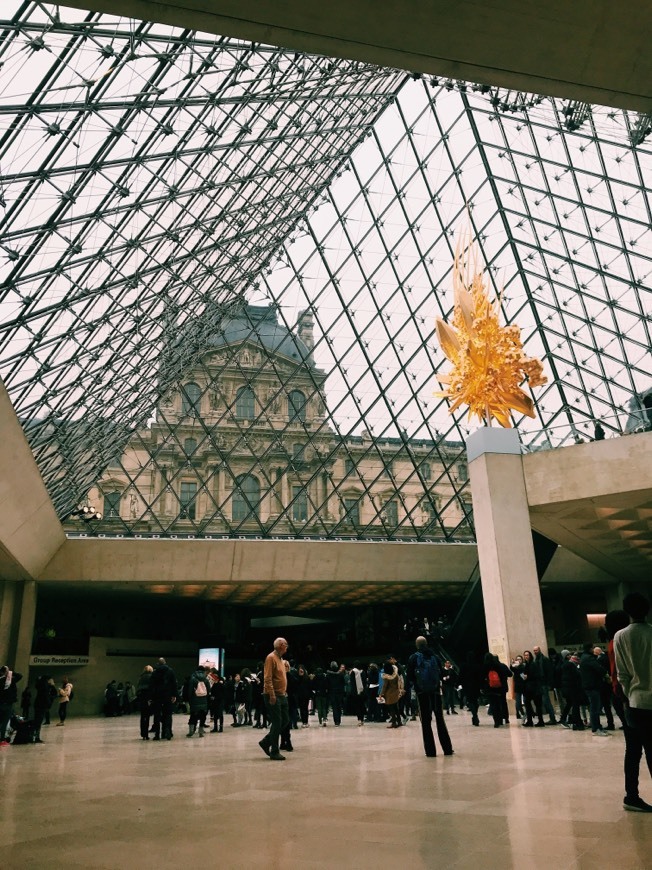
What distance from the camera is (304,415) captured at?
122 ft

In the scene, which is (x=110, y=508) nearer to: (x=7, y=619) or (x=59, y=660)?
(x=59, y=660)

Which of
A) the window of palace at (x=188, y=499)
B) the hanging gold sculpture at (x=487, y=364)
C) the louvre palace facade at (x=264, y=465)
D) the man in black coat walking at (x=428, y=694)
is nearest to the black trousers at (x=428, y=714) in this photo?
the man in black coat walking at (x=428, y=694)

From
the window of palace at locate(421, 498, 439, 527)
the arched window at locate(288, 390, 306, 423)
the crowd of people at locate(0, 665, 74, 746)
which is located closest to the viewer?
the crowd of people at locate(0, 665, 74, 746)

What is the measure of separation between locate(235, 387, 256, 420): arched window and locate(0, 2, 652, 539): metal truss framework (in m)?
0.62

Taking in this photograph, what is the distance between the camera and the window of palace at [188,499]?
34.8 metres

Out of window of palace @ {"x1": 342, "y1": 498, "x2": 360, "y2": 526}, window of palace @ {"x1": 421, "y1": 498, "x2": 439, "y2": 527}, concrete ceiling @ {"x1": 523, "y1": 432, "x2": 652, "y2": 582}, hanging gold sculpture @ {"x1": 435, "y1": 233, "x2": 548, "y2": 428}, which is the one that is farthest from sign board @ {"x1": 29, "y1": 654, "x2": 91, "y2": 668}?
concrete ceiling @ {"x1": 523, "y1": 432, "x2": 652, "y2": 582}

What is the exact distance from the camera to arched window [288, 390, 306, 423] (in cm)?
3719

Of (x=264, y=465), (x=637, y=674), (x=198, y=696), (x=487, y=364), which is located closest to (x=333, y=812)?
(x=637, y=674)

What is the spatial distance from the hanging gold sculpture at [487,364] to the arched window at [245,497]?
1431 cm

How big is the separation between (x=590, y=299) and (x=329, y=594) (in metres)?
18.8

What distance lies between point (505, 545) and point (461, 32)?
1690cm

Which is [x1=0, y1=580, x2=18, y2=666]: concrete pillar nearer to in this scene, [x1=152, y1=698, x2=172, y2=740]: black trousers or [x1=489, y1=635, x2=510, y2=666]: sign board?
[x1=152, y1=698, x2=172, y2=740]: black trousers

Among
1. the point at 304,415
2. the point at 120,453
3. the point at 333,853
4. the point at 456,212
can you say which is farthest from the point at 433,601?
the point at 333,853

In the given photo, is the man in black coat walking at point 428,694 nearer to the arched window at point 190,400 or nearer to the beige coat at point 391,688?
the beige coat at point 391,688
